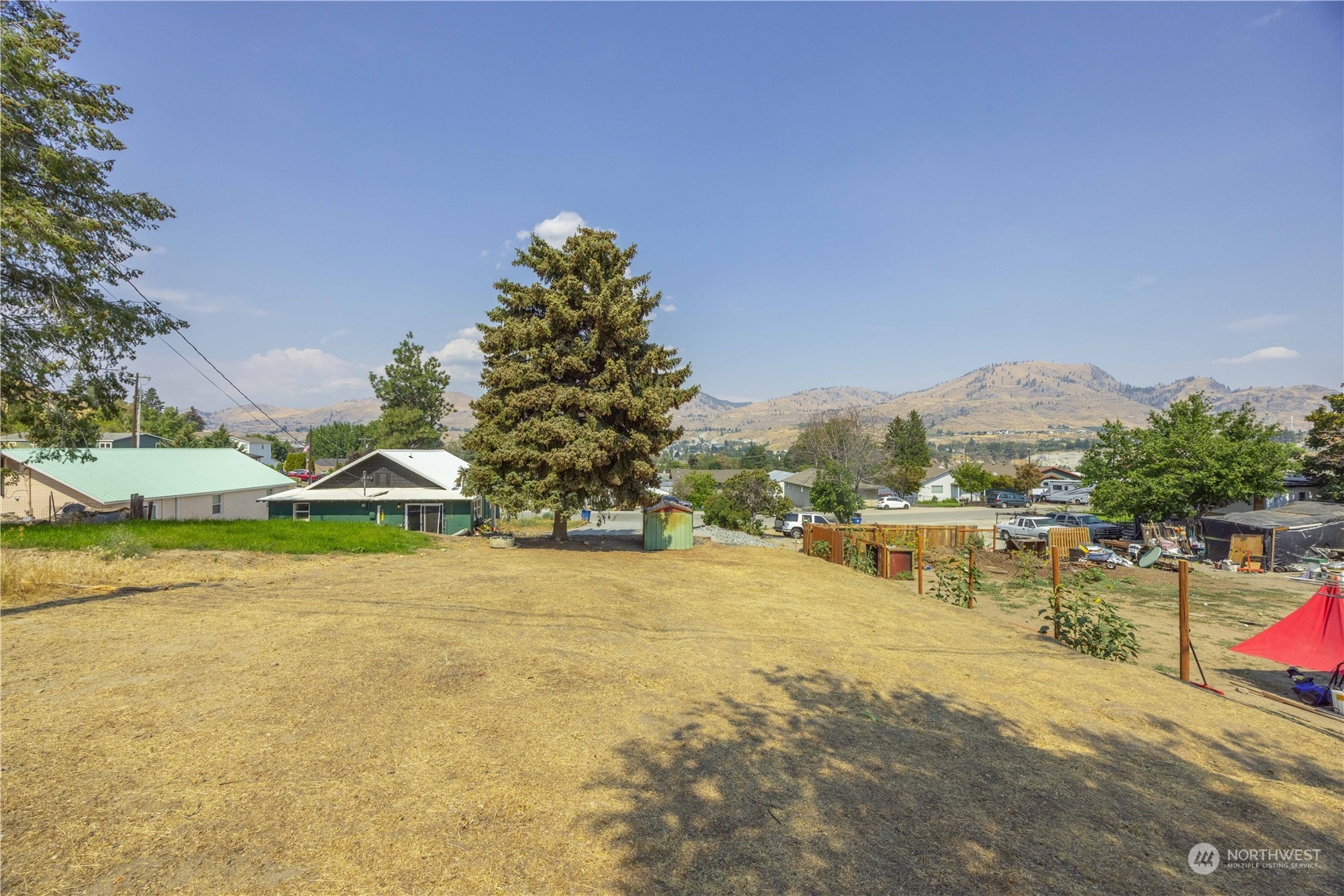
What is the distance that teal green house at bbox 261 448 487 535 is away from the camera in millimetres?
32719

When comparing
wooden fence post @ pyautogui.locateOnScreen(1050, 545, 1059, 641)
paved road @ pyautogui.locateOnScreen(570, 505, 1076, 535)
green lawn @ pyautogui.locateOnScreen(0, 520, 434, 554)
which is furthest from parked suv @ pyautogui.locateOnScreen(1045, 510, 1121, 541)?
green lawn @ pyautogui.locateOnScreen(0, 520, 434, 554)

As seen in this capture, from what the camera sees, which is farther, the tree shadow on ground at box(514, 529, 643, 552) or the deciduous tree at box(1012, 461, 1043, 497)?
the deciduous tree at box(1012, 461, 1043, 497)

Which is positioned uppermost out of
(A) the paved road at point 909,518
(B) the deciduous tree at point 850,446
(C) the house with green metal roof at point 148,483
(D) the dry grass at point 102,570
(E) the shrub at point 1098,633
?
(B) the deciduous tree at point 850,446

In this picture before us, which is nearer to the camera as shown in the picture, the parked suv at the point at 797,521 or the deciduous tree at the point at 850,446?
the parked suv at the point at 797,521

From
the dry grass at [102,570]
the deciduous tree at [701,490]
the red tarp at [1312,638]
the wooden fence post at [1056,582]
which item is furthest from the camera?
the deciduous tree at [701,490]

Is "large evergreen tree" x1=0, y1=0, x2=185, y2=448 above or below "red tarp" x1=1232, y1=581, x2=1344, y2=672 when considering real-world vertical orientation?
above

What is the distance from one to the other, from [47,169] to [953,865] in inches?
647

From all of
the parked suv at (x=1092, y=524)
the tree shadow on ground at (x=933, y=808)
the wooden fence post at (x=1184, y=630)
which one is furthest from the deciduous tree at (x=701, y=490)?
the tree shadow on ground at (x=933, y=808)

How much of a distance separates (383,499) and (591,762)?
31.5 metres

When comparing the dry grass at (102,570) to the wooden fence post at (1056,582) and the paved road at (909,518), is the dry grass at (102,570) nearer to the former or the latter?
the wooden fence post at (1056,582)

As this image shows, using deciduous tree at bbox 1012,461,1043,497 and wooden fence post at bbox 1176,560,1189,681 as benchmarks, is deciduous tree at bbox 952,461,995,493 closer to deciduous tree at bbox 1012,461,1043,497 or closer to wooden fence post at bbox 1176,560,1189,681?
deciduous tree at bbox 1012,461,1043,497

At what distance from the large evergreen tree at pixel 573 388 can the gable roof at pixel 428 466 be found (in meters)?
10.9

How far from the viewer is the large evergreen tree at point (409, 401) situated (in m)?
63.8

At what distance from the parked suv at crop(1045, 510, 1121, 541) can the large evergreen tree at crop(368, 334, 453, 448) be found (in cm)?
6020
